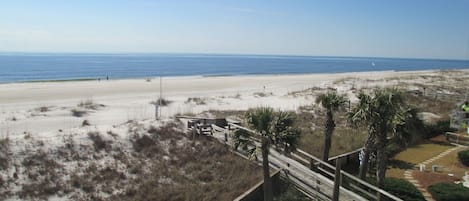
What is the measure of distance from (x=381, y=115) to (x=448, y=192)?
19.0 ft

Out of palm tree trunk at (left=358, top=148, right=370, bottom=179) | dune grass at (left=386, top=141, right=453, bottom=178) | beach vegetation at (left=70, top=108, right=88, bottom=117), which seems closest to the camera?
palm tree trunk at (left=358, top=148, right=370, bottom=179)

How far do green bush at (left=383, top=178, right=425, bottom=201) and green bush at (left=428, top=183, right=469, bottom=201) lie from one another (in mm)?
820

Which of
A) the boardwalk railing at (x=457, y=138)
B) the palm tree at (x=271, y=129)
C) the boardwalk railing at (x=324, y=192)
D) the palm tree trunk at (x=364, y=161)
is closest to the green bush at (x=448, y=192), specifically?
the boardwalk railing at (x=324, y=192)

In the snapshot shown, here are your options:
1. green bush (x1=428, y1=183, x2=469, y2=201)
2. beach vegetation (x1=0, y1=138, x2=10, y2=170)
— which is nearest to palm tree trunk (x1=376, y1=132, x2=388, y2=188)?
green bush (x1=428, y1=183, x2=469, y2=201)

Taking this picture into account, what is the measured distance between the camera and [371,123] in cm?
1603

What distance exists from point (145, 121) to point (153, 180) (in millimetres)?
7245

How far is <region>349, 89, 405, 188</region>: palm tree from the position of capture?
51.5 ft

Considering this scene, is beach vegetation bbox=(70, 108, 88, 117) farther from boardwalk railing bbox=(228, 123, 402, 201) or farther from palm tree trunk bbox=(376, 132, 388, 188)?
palm tree trunk bbox=(376, 132, 388, 188)

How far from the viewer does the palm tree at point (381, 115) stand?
51.5 ft

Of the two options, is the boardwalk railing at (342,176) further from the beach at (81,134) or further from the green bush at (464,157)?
the green bush at (464,157)

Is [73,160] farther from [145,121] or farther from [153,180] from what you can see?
[145,121]

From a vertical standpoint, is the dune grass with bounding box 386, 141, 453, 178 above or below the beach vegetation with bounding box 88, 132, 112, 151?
below

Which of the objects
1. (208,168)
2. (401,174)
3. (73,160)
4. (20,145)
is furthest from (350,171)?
(20,145)

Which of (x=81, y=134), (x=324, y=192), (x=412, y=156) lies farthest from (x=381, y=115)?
(x=81, y=134)
